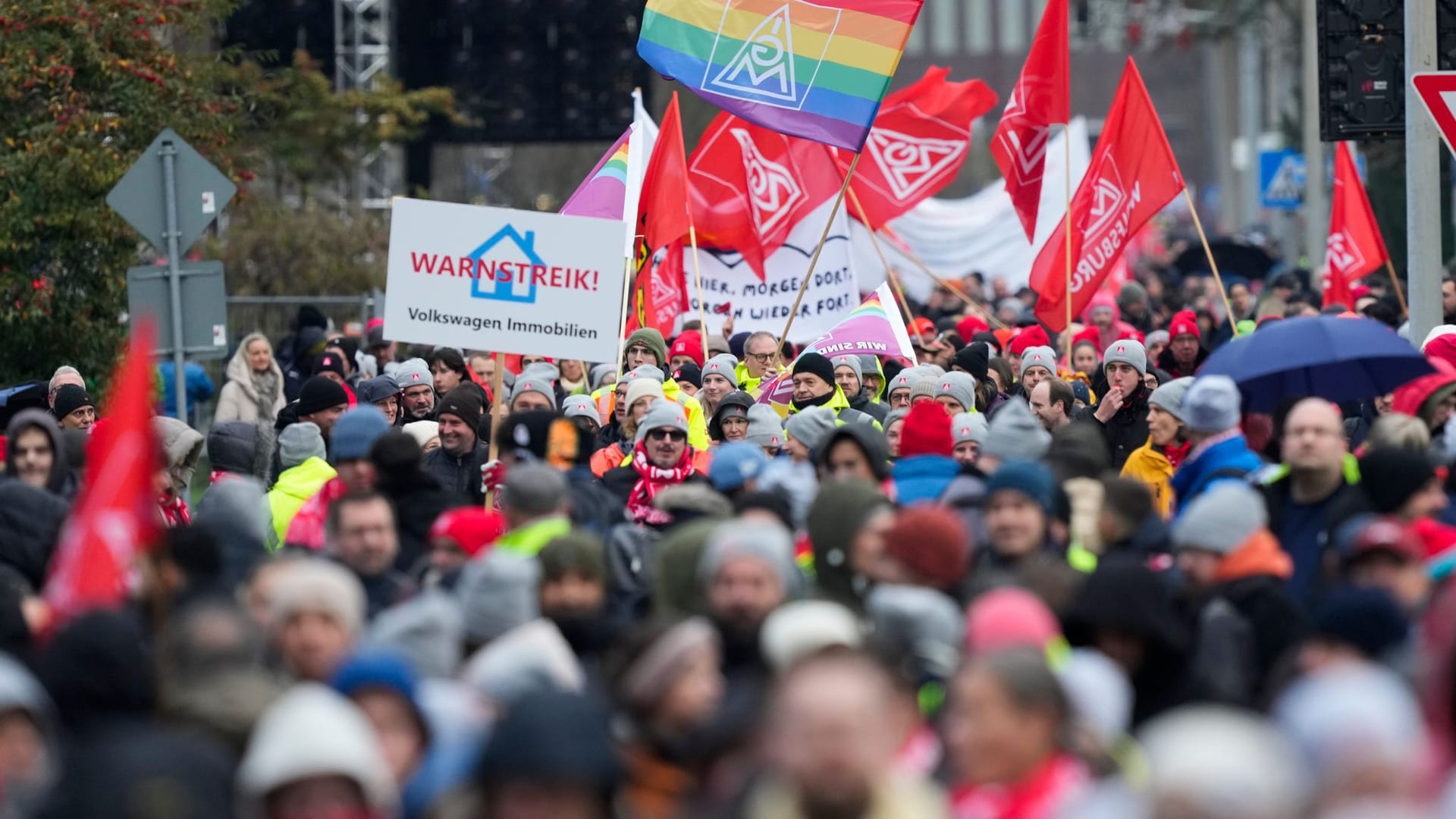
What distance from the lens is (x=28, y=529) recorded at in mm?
8008

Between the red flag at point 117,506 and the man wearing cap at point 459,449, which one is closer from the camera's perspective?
the red flag at point 117,506

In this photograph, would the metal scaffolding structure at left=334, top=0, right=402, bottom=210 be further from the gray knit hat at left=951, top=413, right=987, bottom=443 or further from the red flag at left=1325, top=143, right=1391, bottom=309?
the gray knit hat at left=951, top=413, right=987, bottom=443

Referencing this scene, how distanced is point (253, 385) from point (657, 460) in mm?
6963

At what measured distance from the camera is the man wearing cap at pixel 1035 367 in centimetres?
1271

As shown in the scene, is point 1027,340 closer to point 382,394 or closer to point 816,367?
point 816,367

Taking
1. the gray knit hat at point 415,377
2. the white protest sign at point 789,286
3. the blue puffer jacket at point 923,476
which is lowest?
the blue puffer jacket at point 923,476

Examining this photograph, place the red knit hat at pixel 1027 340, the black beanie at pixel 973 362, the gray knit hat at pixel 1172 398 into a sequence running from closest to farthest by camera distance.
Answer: the gray knit hat at pixel 1172 398
the black beanie at pixel 973 362
the red knit hat at pixel 1027 340

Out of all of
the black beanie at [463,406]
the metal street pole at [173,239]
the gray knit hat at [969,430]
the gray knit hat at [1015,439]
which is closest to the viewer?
the gray knit hat at [1015,439]

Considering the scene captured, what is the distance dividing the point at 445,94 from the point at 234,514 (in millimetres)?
22306

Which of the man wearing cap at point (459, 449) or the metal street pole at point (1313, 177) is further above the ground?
the metal street pole at point (1313, 177)

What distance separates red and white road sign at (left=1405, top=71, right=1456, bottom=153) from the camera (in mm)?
9914

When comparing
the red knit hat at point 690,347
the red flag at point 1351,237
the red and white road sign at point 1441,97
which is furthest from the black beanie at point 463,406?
the red flag at point 1351,237

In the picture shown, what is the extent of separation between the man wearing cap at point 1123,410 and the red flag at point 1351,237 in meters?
7.38

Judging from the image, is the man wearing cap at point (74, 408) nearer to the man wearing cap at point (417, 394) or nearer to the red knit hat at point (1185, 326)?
the man wearing cap at point (417, 394)
